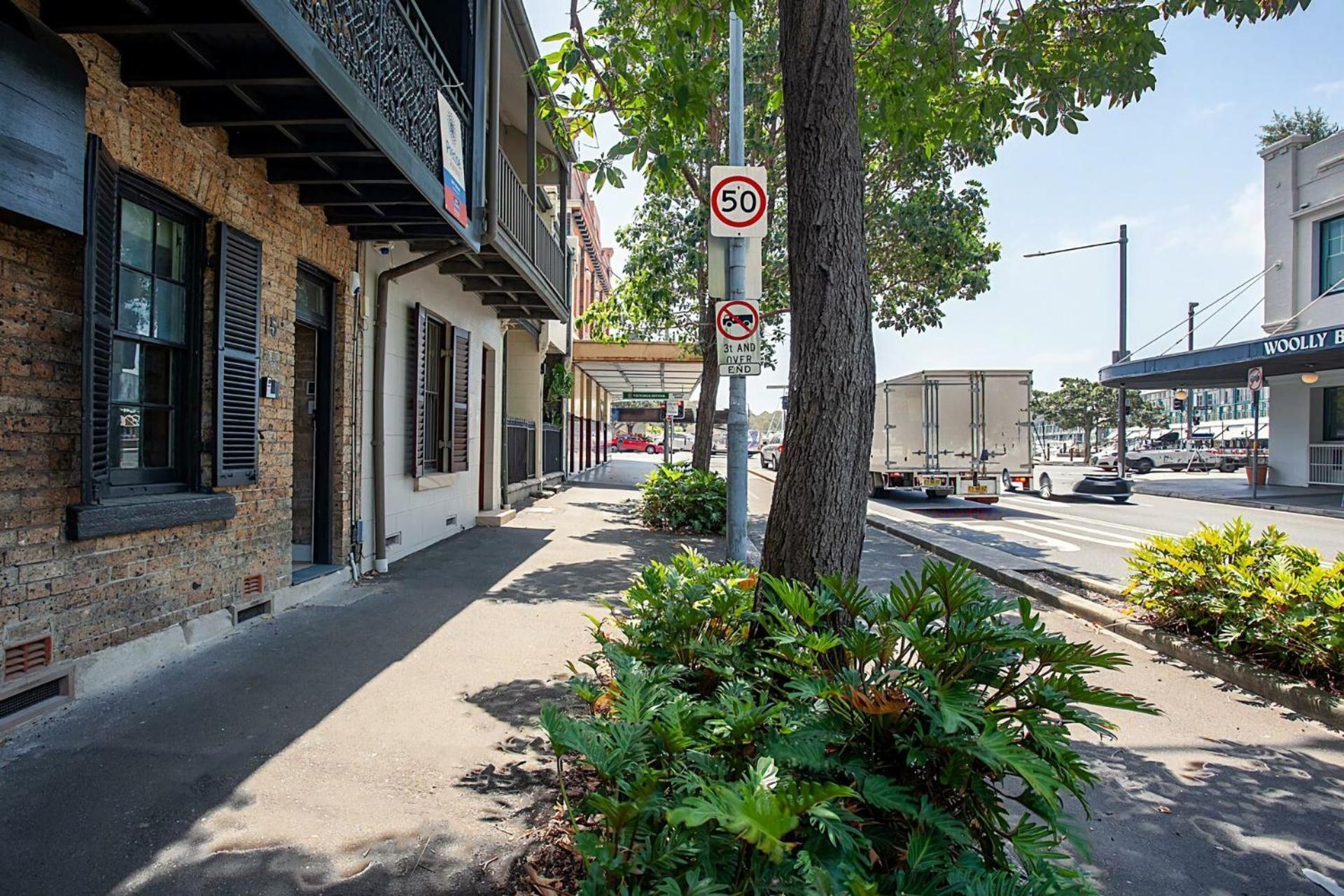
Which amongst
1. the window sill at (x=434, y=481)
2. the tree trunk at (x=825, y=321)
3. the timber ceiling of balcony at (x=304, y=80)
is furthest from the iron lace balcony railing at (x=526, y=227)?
the tree trunk at (x=825, y=321)

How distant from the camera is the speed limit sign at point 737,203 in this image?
19.8 feet

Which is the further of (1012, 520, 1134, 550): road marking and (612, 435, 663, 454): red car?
(612, 435, 663, 454): red car

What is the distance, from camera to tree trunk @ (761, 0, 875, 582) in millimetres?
3586

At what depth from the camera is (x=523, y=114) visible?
43.3ft

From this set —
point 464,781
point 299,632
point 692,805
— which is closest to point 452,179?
point 299,632

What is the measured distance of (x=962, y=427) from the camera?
17516mm

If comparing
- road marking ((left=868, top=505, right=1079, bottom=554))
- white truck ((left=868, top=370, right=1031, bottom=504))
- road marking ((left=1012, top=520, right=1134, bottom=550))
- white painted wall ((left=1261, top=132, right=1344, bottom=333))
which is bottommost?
road marking ((left=868, top=505, right=1079, bottom=554))

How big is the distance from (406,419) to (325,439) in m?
1.53

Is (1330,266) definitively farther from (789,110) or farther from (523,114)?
(789,110)

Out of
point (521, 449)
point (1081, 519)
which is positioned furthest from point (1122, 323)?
point (521, 449)

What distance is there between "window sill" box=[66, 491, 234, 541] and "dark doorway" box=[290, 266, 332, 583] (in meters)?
2.02

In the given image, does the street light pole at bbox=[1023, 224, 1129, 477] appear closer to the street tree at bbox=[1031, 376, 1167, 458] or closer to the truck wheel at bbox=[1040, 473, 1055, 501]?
the truck wheel at bbox=[1040, 473, 1055, 501]

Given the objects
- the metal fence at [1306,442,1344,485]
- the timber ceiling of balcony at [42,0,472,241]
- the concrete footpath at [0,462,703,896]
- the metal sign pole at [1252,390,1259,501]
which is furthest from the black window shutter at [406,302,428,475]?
the metal fence at [1306,442,1344,485]

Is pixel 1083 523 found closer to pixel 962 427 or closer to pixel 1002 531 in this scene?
pixel 1002 531
